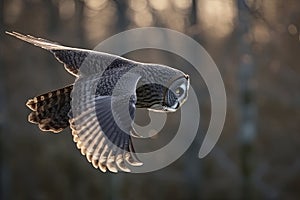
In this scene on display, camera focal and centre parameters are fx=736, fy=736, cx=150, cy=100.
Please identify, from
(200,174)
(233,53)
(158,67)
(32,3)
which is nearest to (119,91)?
(158,67)

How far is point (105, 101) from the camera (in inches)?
158

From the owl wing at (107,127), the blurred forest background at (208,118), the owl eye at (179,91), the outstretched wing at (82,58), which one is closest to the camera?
the owl wing at (107,127)

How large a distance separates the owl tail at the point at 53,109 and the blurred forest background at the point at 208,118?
6.12 meters

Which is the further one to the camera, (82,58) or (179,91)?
(82,58)

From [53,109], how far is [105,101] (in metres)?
0.50

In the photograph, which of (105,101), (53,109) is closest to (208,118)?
(53,109)

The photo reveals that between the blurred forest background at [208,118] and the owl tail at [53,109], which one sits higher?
the owl tail at [53,109]

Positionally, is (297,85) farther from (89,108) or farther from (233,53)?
(89,108)

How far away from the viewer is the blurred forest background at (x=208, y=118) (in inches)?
434

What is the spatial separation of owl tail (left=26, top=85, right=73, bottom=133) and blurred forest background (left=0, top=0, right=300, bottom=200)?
20.1 feet

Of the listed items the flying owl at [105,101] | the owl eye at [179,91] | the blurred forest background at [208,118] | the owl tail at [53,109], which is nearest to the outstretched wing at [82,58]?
the flying owl at [105,101]

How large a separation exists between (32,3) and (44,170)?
452 cm

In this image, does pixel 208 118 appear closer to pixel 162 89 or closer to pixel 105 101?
pixel 162 89

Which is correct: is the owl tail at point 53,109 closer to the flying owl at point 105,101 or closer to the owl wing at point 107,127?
the flying owl at point 105,101
